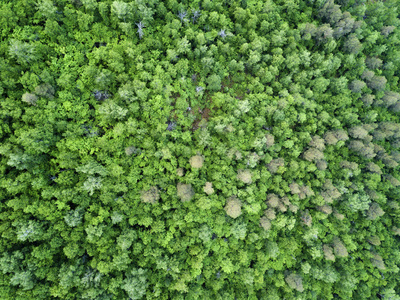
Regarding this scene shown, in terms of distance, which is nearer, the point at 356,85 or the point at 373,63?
the point at 356,85

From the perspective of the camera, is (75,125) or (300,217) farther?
(300,217)

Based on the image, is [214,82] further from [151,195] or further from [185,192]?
[151,195]

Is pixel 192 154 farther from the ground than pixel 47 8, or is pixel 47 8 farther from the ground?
Result: pixel 47 8

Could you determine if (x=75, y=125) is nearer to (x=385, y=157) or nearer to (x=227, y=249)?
(x=227, y=249)

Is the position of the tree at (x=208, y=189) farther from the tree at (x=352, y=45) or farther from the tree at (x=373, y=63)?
the tree at (x=373, y=63)

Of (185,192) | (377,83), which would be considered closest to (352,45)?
(377,83)

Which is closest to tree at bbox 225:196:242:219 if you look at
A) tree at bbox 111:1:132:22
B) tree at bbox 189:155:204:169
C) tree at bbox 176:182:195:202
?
tree at bbox 176:182:195:202

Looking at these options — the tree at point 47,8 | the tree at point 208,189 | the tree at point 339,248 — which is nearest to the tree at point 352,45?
the tree at point 339,248

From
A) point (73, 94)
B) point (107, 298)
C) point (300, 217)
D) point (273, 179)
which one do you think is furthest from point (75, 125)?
A: point (300, 217)
